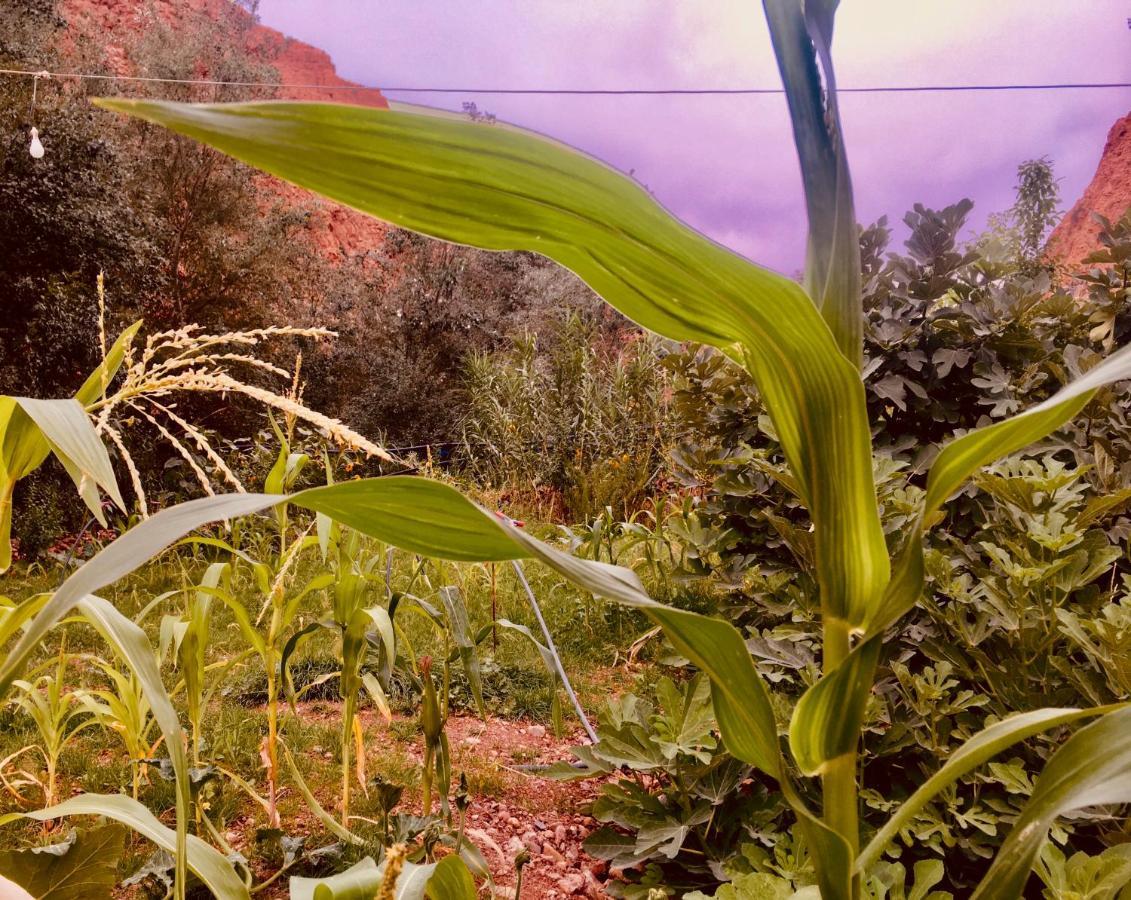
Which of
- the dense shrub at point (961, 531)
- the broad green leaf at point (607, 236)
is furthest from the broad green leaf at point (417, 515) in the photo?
the dense shrub at point (961, 531)

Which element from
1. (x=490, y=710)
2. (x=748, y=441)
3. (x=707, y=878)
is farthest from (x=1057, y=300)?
(x=490, y=710)

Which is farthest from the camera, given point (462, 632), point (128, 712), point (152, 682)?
point (128, 712)

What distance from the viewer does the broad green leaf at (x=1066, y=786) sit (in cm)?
27

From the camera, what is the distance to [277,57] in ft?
42.9

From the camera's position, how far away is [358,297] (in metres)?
9.16

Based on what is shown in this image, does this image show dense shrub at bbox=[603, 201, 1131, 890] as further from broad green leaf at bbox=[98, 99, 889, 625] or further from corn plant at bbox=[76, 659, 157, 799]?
corn plant at bbox=[76, 659, 157, 799]

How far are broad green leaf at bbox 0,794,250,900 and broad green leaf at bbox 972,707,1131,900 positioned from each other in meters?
0.47

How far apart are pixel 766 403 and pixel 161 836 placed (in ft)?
1.74

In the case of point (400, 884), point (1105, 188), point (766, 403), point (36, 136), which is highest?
point (1105, 188)

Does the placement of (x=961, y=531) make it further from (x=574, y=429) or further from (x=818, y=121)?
(x=574, y=429)

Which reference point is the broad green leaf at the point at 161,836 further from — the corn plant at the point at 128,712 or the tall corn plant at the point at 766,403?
the corn plant at the point at 128,712

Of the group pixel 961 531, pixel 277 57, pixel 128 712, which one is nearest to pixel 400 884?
pixel 128 712

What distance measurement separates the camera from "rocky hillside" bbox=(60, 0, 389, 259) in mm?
9211

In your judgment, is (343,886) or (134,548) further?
(343,886)
